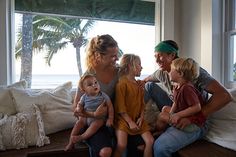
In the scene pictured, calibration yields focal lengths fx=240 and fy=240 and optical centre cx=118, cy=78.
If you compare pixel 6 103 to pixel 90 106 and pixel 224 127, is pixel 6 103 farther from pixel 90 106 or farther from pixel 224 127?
pixel 224 127

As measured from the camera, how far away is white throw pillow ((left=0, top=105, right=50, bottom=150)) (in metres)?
1.70

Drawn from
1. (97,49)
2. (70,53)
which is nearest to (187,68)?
(97,49)

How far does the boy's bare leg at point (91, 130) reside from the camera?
5.30 feet

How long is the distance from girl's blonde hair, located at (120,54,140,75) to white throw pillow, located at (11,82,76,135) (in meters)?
0.71

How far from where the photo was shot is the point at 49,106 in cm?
210

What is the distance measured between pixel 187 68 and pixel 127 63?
16.6 inches

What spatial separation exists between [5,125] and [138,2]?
206 cm

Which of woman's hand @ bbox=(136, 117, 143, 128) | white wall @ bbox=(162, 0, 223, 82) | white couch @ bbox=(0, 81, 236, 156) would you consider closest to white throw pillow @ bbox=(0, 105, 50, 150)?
white couch @ bbox=(0, 81, 236, 156)

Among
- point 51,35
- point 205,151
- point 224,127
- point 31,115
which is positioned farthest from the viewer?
point 51,35

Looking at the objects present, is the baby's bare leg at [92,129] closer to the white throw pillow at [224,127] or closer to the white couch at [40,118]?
the white couch at [40,118]

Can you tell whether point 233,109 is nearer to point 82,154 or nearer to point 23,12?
point 82,154

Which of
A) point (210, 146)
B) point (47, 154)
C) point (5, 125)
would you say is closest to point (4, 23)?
point (5, 125)

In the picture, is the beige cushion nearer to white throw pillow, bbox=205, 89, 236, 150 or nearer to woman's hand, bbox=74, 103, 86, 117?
white throw pillow, bbox=205, 89, 236, 150

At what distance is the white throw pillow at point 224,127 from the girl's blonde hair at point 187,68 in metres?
0.40
